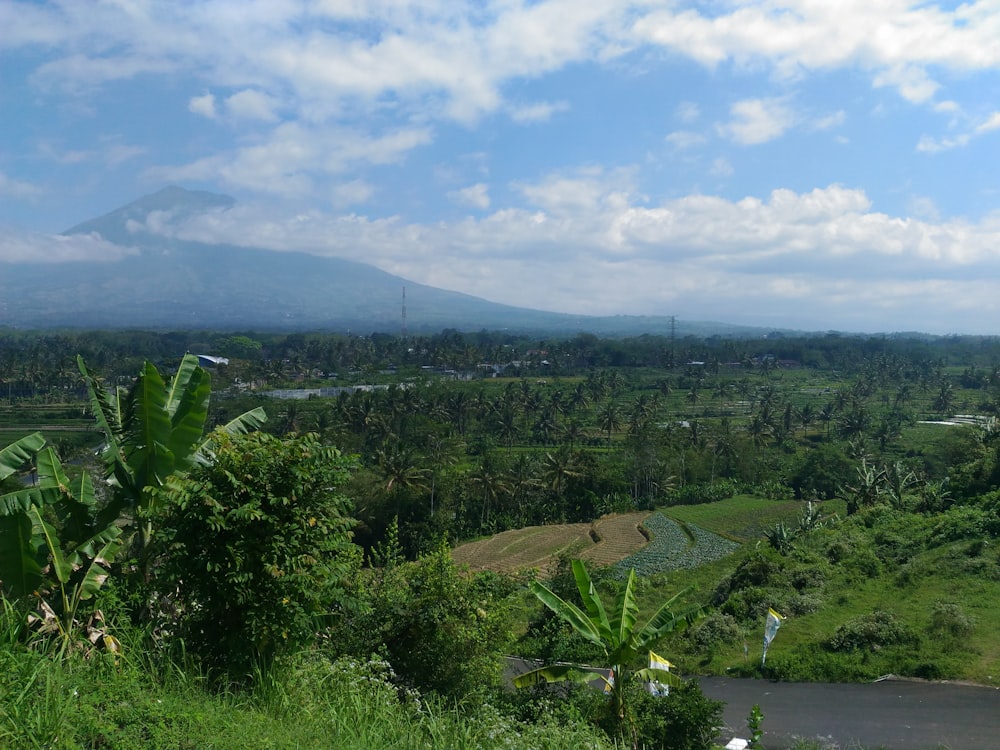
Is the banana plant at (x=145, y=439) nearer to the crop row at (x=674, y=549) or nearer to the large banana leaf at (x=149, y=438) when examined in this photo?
the large banana leaf at (x=149, y=438)

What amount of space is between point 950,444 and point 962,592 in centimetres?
2655

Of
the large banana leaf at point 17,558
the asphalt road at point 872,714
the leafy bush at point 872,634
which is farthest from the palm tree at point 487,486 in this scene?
the large banana leaf at point 17,558

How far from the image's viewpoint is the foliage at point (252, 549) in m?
5.63

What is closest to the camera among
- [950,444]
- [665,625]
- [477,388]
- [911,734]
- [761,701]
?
[665,625]

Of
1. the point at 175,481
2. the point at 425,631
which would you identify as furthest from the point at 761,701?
the point at 175,481

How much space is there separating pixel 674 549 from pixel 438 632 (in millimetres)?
27552

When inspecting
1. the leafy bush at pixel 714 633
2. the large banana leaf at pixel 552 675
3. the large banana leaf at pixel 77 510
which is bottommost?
the leafy bush at pixel 714 633

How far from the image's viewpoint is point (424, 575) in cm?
931

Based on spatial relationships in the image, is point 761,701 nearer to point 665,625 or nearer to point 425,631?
point 665,625

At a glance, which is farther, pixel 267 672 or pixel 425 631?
pixel 425 631

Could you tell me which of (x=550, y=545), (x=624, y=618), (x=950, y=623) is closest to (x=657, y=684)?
(x=624, y=618)

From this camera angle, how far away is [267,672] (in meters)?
5.68

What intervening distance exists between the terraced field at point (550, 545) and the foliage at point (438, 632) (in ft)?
68.1

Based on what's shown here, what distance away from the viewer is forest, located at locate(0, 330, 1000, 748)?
17.2 feet
